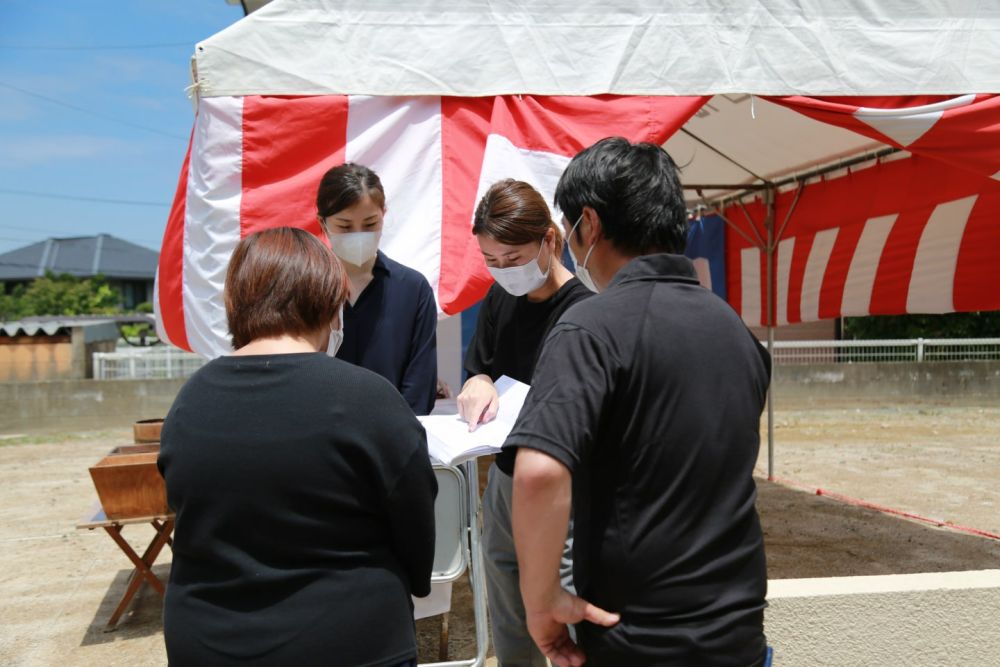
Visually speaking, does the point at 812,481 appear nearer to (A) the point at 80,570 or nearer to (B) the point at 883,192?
(B) the point at 883,192

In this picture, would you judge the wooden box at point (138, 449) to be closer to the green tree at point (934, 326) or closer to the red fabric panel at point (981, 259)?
the red fabric panel at point (981, 259)

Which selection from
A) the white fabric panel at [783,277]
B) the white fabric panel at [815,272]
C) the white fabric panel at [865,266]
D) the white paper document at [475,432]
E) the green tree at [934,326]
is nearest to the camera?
the white paper document at [475,432]

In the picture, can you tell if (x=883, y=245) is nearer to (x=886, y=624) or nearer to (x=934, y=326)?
(x=886, y=624)

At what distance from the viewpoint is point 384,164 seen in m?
3.16

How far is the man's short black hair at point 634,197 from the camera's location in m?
1.32

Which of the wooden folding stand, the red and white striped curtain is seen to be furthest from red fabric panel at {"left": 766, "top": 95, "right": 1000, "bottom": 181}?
the wooden folding stand

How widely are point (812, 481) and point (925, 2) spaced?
4.67 metres

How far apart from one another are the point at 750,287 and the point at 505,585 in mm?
5871

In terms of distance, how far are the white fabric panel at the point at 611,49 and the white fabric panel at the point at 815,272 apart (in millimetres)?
2911

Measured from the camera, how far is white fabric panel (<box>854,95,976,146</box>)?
3215 mm

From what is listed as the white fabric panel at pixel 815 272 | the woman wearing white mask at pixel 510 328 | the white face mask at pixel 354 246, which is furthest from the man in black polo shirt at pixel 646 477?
the white fabric panel at pixel 815 272

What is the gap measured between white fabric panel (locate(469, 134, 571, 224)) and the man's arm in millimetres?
1960

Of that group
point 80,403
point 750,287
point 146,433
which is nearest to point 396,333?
point 146,433

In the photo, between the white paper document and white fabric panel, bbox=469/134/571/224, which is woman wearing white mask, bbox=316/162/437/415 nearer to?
the white paper document
